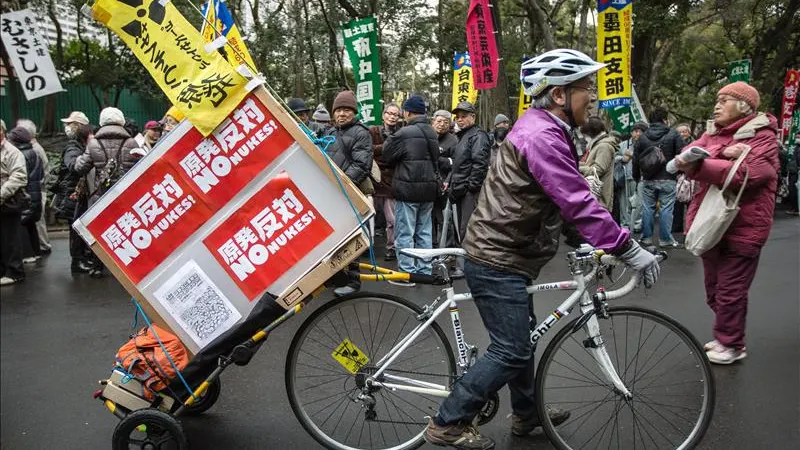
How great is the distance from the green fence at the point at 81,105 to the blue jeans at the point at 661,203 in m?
17.8

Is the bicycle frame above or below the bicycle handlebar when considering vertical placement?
below

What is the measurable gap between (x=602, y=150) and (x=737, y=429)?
486 cm

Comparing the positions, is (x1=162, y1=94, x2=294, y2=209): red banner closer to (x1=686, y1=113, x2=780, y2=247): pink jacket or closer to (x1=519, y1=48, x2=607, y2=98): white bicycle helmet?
(x1=519, y1=48, x2=607, y2=98): white bicycle helmet

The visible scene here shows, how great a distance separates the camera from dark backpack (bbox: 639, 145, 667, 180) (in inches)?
379

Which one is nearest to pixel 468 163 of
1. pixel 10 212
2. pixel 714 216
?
pixel 714 216

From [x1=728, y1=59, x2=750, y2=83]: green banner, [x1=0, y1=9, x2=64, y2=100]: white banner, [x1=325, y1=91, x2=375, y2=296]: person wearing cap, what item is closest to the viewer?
[x1=325, y1=91, x2=375, y2=296]: person wearing cap

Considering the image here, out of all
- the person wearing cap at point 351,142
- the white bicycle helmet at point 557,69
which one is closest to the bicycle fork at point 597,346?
the white bicycle helmet at point 557,69

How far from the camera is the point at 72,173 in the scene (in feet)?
26.9

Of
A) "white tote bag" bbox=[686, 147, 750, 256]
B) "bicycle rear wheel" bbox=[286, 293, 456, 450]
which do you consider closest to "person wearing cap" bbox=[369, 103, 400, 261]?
"white tote bag" bbox=[686, 147, 750, 256]

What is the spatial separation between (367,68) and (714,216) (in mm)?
8037

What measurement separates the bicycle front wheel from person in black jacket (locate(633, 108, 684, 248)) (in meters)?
6.30

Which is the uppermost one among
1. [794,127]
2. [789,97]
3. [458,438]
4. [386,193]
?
[458,438]

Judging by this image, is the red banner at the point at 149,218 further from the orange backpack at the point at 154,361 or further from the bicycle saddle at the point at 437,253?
the bicycle saddle at the point at 437,253

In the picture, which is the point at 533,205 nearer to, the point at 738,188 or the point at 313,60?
the point at 738,188
